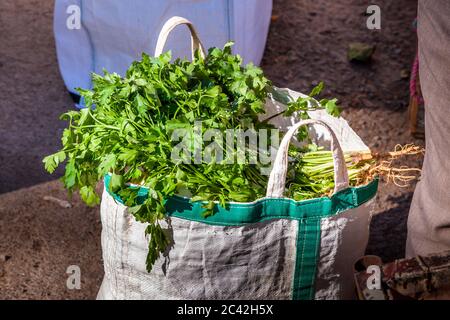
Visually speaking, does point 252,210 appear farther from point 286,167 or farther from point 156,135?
→ point 156,135

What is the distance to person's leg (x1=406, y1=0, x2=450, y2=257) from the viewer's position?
2.25m

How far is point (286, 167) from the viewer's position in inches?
82.2

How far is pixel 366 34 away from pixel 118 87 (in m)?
2.55

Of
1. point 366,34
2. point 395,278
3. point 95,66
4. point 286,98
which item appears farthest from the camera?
point 366,34

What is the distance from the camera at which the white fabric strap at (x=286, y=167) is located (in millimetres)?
2076

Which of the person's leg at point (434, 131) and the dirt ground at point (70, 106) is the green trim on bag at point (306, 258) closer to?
the person's leg at point (434, 131)

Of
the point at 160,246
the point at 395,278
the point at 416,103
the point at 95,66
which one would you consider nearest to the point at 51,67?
the point at 95,66

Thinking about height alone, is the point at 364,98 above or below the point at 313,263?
above

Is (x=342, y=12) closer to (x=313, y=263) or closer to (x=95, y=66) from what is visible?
(x=95, y=66)

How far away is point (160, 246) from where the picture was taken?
6.96ft

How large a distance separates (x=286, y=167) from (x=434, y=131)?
58cm

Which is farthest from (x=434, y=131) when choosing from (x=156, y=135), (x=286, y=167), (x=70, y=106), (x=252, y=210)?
(x=70, y=106)

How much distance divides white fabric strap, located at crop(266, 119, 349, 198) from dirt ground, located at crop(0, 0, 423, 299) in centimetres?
83
